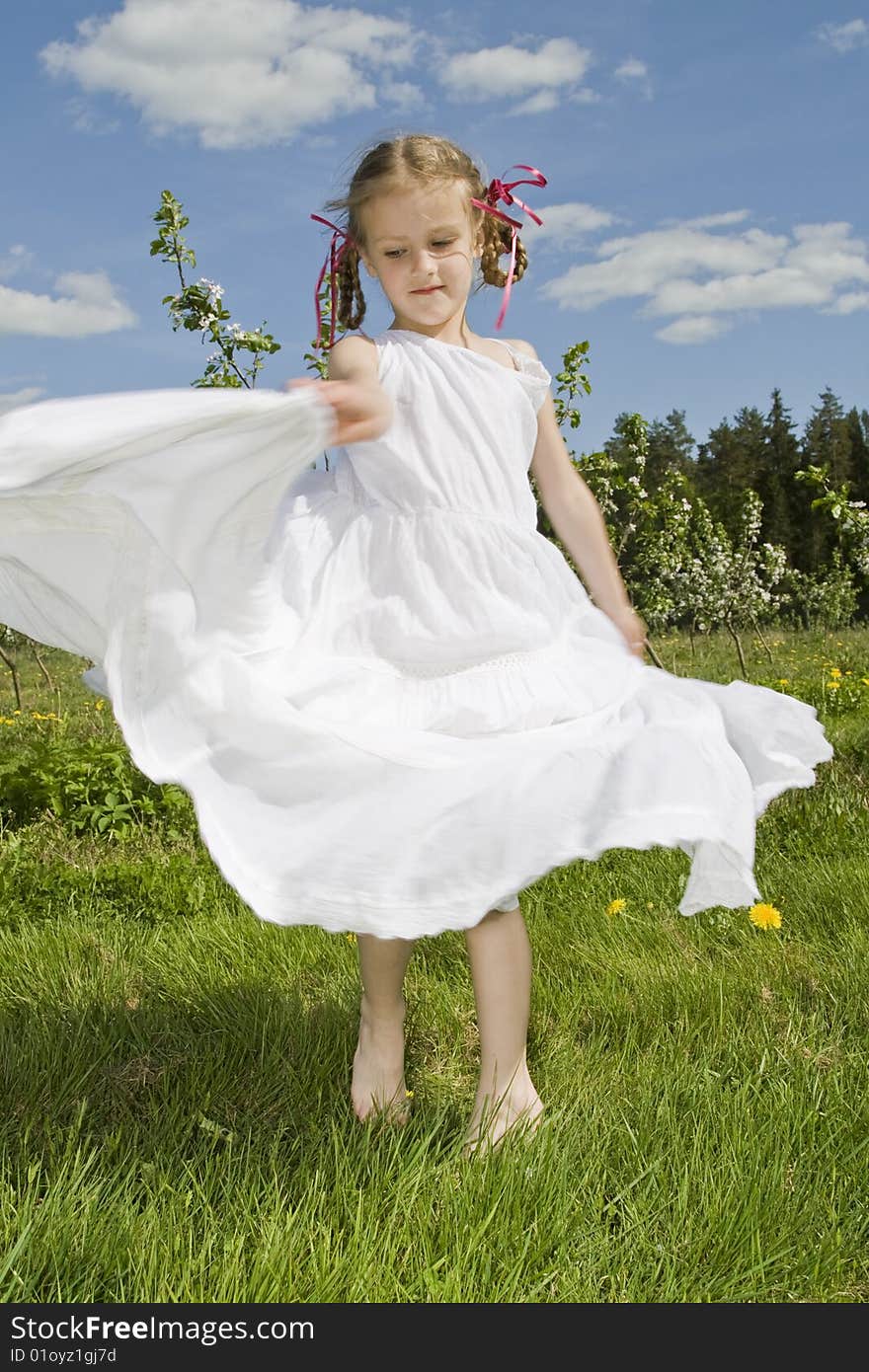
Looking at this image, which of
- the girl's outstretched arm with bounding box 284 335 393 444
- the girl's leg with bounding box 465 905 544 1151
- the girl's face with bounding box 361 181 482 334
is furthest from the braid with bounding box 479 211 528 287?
the girl's leg with bounding box 465 905 544 1151

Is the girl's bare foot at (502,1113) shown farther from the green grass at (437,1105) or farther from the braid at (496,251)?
the braid at (496,251)

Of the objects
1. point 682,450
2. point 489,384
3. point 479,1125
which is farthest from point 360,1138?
point 682,450

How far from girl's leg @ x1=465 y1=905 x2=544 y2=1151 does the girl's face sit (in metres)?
1.34

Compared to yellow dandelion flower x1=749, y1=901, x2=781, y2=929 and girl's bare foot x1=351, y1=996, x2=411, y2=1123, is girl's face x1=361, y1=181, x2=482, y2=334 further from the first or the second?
yellow dandelion flower x1=749, y1=901, x2=781, y2=929

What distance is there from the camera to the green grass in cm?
204

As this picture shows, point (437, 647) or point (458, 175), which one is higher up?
point (458, 175)

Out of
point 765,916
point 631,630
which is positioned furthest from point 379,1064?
point 765,916

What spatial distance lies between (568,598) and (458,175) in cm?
98

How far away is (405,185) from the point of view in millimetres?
2494

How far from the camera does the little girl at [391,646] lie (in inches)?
78.8

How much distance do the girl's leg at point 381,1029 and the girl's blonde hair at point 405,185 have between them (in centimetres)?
154

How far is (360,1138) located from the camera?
8.01 ft

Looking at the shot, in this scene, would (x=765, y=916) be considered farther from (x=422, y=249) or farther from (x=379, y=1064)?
(x=422, y=249)
